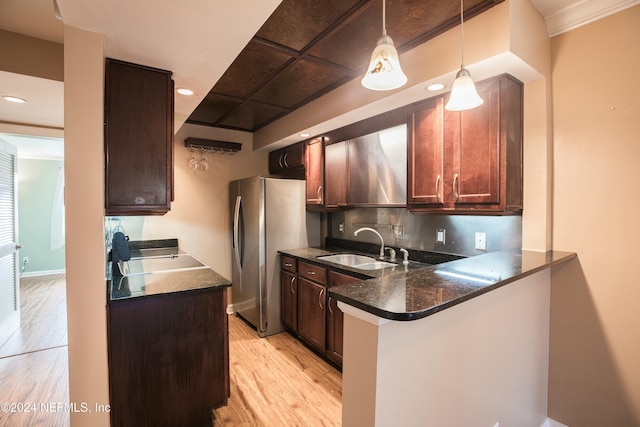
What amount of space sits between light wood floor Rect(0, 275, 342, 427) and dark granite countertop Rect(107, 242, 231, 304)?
92cm

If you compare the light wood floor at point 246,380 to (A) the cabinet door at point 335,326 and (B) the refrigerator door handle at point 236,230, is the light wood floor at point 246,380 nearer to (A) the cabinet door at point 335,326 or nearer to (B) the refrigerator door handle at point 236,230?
(A) the cabinet door at point 335,326

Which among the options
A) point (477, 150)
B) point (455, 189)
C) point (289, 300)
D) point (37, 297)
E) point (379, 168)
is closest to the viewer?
point (477, 150)

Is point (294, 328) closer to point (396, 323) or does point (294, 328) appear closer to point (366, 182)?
point (366, 182)

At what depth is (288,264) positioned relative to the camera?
3.14m

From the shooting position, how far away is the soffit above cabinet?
1.55 metres

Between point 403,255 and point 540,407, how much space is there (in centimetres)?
132

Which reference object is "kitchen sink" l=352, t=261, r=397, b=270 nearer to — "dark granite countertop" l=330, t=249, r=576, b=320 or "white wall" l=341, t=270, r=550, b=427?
"dark granite countertop" l=330, t=249, r=576, b=320

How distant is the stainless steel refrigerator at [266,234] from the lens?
10.4 feet

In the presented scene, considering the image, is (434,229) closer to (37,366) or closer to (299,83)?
(299,83)

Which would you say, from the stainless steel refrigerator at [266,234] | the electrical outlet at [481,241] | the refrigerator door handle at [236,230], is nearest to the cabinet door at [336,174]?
the stainless steel refrigerator at [266,234]

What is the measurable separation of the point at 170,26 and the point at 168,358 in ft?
5.76

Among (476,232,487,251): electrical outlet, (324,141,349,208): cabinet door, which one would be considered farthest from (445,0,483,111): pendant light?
(324,141,349,208): cabinet door

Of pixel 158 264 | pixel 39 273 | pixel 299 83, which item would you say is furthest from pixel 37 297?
pixel 299 83

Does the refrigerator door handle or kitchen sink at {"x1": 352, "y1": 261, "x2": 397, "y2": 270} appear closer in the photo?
kitchen sink at {"x1": 352, "y1": 261, "x2": 397, "y2": 270}
